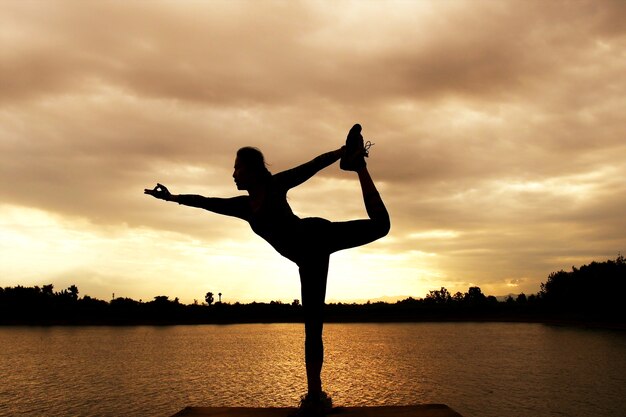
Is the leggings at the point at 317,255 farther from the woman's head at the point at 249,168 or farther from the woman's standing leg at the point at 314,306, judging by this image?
the woman's head at the point at 249,168

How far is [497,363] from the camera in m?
79.9

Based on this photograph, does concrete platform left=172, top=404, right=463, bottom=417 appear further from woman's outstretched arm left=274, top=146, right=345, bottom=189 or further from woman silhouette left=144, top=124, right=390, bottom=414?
woman's outstretched arm left=274, top=146, right=345, bottom=189

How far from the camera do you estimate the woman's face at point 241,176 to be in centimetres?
532

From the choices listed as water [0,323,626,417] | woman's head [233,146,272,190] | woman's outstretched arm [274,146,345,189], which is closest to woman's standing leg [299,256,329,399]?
woman's outstretched arm [274,146,345,189]

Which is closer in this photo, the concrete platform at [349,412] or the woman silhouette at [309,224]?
the woman silhouette at [309,224]

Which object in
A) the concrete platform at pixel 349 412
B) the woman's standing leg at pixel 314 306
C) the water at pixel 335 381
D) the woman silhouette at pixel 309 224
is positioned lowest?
the water at pixel 335 381

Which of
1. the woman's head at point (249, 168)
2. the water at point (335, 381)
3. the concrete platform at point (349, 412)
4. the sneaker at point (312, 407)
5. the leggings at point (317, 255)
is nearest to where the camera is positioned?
the leggings at point (317, 255)

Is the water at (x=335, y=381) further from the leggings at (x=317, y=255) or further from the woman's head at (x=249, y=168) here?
the woman's head at (x=249, y=168)

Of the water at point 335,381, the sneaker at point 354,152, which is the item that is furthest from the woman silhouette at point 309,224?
the water at point 335,381

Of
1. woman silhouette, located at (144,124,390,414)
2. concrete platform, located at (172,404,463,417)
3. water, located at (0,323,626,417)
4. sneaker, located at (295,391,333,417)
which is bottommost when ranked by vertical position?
water, located at (0,323,626,417)

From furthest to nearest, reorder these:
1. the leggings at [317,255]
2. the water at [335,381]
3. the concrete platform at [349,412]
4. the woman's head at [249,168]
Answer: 1. the water at [335,381]
2. the concrete platform at [349,412]
3. the woman's head at [249,168]
4. the leggings at [317,255]

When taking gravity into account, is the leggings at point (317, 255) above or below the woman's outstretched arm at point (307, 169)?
below

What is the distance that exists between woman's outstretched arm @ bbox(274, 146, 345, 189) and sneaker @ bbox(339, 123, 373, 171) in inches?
4.6

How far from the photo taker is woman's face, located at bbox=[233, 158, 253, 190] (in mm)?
5324
